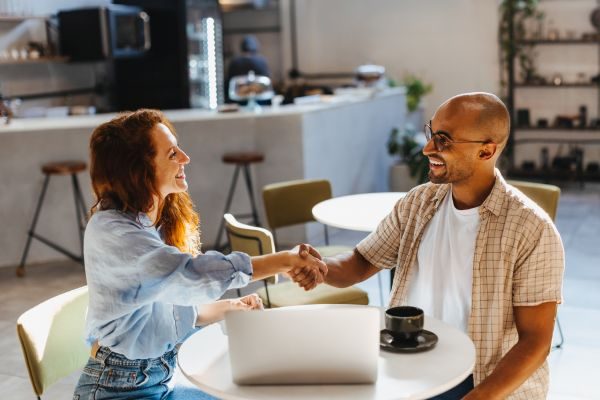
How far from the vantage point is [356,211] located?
3.85 m

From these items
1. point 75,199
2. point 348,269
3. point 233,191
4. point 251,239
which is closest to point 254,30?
point 233,191

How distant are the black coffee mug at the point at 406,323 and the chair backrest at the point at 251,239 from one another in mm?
1416

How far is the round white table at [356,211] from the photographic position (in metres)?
3.55

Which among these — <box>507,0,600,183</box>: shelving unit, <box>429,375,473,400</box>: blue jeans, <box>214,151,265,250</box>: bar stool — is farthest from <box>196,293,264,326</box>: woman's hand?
<box>507,0,600,183</box>: shelving unit

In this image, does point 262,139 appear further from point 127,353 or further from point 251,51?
point 127,353

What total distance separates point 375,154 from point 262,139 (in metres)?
1.73

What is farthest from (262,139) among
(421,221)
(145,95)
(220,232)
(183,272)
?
(183,272)

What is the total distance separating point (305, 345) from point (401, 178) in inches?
249

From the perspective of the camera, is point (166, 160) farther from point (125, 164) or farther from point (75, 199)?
point (75, 199)

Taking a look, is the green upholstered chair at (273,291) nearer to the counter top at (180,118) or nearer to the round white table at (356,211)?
the round white table at (356,211)

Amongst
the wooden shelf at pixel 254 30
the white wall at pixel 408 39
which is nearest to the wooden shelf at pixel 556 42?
the white wall at pixel 408 39

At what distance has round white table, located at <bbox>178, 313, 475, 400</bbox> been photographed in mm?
1617

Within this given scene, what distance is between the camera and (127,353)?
77.4 inches

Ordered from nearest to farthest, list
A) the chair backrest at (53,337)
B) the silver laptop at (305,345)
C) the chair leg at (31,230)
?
the silver laptop at (305,345) < the chair backrest at (53,337) < the chair leg at (31,230)
